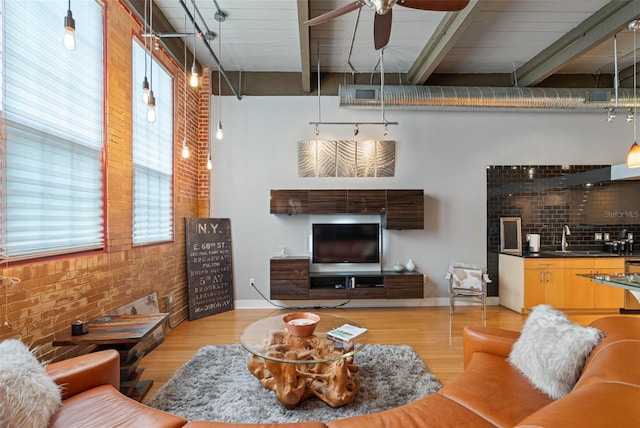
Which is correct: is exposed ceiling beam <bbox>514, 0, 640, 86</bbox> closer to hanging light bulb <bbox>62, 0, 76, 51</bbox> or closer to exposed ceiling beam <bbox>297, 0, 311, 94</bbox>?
exposed ceiling beam <bbox>297, 0, 311, 94</bbox>

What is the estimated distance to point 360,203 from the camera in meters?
4.57

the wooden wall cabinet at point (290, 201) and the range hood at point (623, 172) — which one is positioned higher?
the range hood at point (623, 172)

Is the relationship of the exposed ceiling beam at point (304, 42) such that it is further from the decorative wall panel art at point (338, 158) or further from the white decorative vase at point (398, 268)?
the white decorative vase at point (398, 268)

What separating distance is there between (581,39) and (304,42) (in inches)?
129

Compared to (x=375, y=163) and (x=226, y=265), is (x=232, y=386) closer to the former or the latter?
(x=226, y=265)

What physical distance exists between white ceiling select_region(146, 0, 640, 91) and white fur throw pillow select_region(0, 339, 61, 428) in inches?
128

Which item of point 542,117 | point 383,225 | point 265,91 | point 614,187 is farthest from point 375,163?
point 614,187

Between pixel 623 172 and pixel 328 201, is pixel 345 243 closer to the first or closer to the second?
pixel 328 201

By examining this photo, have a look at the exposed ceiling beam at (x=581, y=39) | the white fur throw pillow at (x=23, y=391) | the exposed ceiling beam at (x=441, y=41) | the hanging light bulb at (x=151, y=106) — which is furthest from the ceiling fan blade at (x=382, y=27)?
the white fur throw pillow at (x=23, y=391)

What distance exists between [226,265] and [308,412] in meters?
2.93

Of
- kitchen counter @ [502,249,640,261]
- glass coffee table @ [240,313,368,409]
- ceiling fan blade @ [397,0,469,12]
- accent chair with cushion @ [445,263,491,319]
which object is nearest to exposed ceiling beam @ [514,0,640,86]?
ceiling fan blade @ [397,0,469,12]

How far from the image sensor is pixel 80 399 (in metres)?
1.58

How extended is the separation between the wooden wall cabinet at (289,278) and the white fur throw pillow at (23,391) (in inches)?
118

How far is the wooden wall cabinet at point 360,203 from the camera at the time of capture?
455 cm
